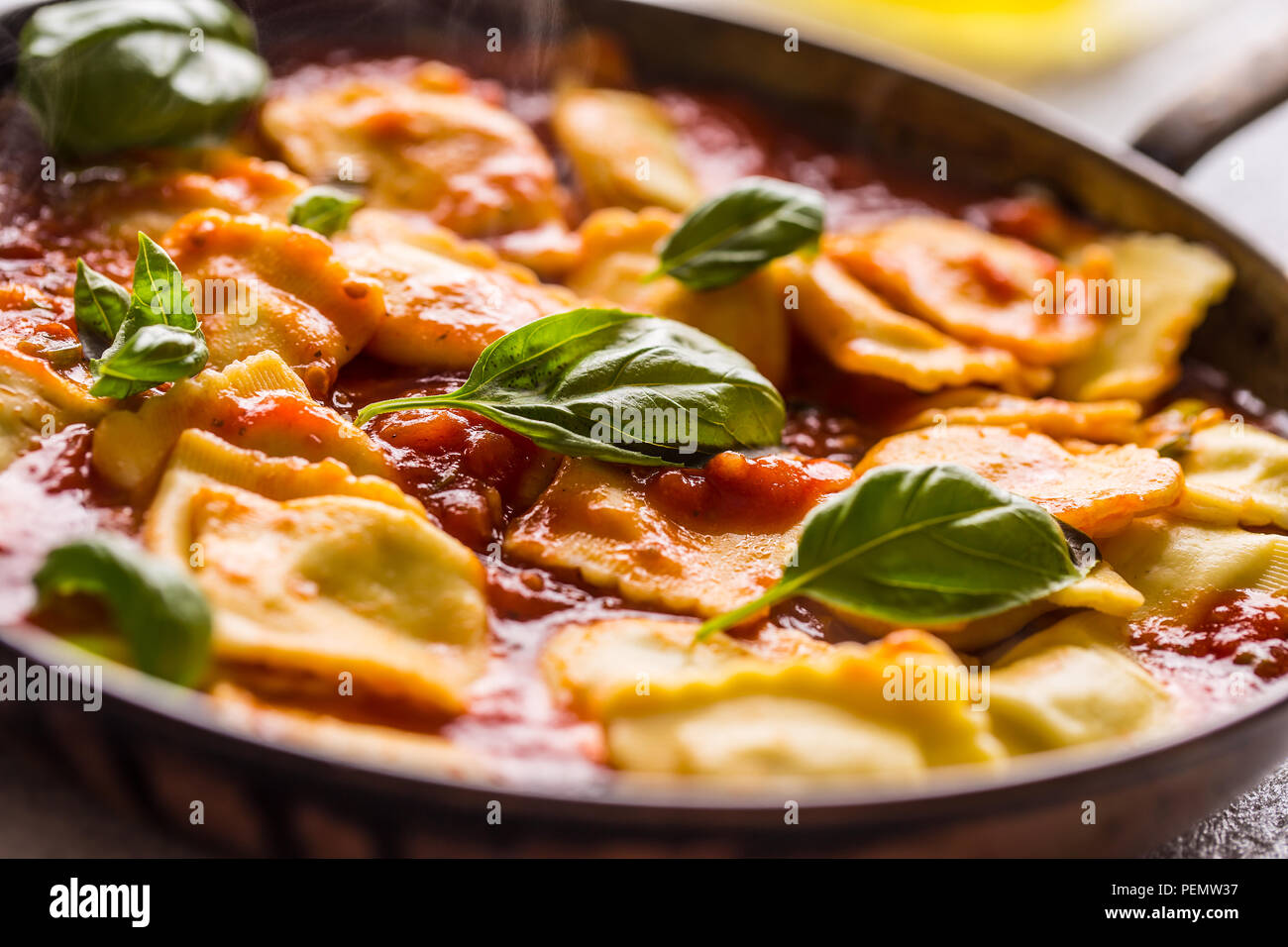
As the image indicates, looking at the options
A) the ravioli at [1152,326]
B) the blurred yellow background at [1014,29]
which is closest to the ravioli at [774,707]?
the ravioli at [1152,326]

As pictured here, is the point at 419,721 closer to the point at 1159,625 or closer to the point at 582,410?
the point at 582,410

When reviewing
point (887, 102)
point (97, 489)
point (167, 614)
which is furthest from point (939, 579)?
point (887, 102)

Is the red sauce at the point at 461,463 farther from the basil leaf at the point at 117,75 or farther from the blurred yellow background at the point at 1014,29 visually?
the blurred yellow background at the point at 1014,29

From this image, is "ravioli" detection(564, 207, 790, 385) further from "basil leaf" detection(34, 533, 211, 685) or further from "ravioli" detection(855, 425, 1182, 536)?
"basil leaf" detection(34, 533, 211, 685)

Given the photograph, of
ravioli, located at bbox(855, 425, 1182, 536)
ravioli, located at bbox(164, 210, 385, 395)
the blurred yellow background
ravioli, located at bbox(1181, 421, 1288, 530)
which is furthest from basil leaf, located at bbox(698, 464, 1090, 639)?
the blurred yellow background

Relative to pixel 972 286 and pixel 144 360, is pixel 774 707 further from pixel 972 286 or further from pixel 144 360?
pixel 972 286

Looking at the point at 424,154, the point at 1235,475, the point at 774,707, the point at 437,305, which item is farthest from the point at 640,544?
the point at 424,154
